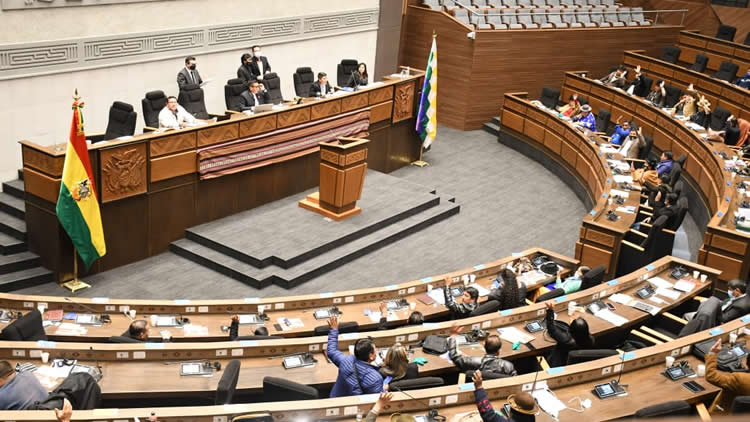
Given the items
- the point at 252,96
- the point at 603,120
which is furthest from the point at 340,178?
the point at 603,120

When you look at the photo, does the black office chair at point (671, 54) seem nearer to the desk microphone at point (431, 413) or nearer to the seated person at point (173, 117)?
the seated person at point (173, 117)

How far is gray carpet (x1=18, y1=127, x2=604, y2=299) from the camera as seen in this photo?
8672 millimetres

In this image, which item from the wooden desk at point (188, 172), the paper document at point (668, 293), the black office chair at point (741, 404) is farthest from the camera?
the wooden desk at point (188, 172)

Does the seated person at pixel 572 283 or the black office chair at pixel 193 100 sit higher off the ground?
the black office chair at pixel 193 100

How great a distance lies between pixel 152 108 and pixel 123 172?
1.56m

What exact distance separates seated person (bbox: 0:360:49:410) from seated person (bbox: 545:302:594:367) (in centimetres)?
386

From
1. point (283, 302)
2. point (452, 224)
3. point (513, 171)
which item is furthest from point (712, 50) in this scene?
point (283, 302)

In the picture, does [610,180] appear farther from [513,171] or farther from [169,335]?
[169,335]

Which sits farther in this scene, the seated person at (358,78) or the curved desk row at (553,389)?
the seated person at (358,78)

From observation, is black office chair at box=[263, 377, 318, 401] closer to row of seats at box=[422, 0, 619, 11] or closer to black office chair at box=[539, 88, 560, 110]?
black office chair at box=[539, 88, 560, 110]

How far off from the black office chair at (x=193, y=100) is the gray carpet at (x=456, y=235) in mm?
2228

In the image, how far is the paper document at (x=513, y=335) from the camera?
6641 mm

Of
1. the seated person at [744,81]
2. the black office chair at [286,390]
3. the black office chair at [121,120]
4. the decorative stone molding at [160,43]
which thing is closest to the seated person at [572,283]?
the black office chair at [286,390]

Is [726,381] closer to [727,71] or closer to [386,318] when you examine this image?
[386,318]
